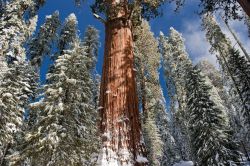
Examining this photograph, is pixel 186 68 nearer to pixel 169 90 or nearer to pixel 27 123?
pixel 27 123

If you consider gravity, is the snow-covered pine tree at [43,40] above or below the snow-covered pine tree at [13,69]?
above

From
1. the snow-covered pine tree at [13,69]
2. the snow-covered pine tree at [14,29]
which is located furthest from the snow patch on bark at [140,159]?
the snow-covered pine tree at [14,29]

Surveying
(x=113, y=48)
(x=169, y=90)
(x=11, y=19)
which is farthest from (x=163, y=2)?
(x=169, y=90)

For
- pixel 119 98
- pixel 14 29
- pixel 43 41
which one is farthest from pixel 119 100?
pixel 43 41

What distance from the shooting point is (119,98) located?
17.0 ft

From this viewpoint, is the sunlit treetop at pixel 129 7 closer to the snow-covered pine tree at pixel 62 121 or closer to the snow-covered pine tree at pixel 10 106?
the snow-covered pine tree at pixel 62 121

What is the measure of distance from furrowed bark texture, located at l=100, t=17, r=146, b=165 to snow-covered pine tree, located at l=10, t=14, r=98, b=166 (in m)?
6.70

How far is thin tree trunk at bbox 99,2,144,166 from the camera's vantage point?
4.75m

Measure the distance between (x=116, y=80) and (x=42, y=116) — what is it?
426 inches

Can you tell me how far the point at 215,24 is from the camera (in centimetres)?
4078

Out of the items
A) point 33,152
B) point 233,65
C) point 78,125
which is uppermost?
point 233,65

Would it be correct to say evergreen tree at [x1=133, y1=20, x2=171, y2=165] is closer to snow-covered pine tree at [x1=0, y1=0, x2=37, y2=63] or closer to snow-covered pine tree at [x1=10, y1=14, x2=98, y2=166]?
snow-covered pine tree at [x1=0, y1=0, x2=37, y2=63]

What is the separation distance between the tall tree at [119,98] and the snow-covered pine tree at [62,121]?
6.59 meters

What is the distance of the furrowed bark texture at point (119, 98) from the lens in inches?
189
